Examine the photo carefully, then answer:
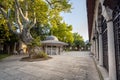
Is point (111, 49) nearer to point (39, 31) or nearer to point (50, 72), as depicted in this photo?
point (50, 72)

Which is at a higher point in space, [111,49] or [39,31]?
[39,31]

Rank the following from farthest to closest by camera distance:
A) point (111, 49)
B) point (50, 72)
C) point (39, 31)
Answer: point (39, 31) < point (50, 72) < point (111, 49)

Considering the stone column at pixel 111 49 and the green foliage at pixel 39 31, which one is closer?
the stone column at pixel 111 49

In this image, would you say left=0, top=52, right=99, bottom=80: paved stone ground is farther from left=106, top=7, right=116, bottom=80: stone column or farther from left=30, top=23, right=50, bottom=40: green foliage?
left=30, top=23, right=50, bottom=40: green foliage

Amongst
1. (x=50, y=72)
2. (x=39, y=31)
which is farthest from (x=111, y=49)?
(x=39, y=31)

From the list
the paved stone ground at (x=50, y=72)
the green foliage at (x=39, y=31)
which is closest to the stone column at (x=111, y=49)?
the paved stone ground at (x=50, y=72)

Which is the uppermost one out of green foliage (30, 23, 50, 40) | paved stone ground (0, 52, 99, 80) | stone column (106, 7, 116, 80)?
green foliage (30, 23, 50, 40)

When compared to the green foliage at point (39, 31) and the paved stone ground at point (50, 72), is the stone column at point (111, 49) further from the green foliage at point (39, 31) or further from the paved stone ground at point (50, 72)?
the green foliage at point (39, 31)

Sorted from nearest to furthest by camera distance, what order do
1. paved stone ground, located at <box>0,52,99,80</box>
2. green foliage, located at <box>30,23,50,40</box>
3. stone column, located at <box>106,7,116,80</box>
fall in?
stone column, located at <box>106,7,116,80</box> < paved stone ground, located at <box>0,52,99,80</box> < green foliage, located at <box>30,23,50,40</box>

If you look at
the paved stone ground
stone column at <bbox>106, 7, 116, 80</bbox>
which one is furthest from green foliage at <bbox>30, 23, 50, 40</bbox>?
stone column at <bbox>106, 7, 116, 80</bbox>

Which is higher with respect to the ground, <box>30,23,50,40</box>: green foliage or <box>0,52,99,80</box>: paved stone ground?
<box>30,23,50,40</box>: green foliage

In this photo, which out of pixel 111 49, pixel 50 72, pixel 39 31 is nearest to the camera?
pixel 111 49

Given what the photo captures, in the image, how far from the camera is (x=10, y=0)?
765 inches

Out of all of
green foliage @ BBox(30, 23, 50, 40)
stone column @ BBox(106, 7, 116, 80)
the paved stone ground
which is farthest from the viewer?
green foliage @ BBox(30, 23, 50, 40)
